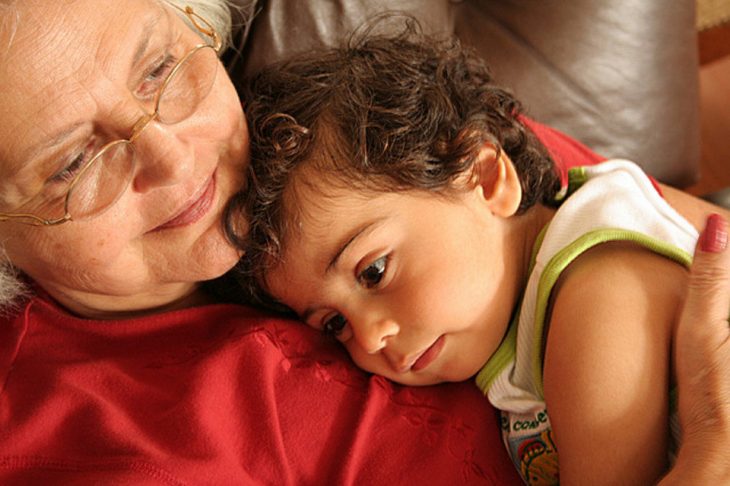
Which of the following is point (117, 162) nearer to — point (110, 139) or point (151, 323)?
point (110, 139)

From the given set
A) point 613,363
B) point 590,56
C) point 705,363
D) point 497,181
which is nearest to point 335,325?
point 497,181

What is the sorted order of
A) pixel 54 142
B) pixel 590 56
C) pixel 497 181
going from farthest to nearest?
pixel 590 56 → pixel 497 181 → pixel 54 142

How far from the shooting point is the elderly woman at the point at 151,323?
1026mm

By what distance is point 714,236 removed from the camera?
3.51ft

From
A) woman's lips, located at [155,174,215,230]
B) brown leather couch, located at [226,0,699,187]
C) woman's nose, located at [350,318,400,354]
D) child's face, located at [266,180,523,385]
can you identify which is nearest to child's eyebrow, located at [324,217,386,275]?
child's face, located at [266,180,523,385]

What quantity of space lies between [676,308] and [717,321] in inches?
3.6

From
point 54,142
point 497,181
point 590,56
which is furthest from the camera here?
point 590,56

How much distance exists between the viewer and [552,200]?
1471 mm

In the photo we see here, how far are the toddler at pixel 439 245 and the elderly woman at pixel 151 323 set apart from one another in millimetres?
70

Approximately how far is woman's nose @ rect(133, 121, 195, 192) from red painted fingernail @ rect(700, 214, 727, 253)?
2.55 ft

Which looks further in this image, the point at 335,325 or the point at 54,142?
the point at 335,325

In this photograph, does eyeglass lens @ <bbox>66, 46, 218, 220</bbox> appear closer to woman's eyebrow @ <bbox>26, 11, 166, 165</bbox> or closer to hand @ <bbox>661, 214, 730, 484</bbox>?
woman's eyebrow @ <bbox>26, 11, 166, 165</bbox>

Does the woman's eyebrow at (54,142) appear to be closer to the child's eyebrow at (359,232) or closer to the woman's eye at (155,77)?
the woman's eye at (155,77)

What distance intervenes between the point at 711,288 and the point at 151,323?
93 cm
